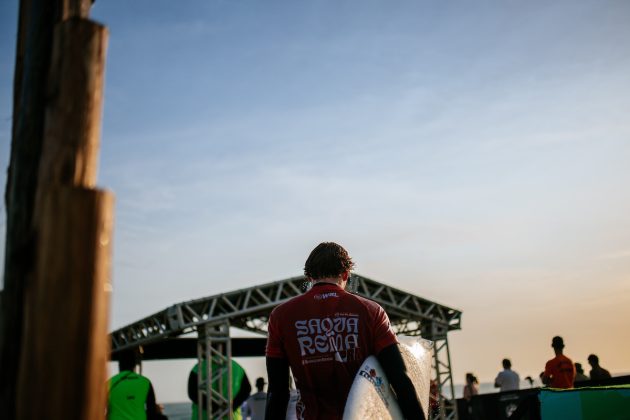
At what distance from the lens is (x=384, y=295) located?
15.7 meters

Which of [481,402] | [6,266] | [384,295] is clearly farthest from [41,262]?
[384,295]

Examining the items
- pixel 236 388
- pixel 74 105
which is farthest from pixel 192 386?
pixel 74 105

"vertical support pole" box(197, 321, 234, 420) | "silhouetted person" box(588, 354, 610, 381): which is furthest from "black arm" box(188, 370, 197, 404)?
"silhouetted person" box(588, 354, 610, 381)

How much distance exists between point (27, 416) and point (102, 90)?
959 mm

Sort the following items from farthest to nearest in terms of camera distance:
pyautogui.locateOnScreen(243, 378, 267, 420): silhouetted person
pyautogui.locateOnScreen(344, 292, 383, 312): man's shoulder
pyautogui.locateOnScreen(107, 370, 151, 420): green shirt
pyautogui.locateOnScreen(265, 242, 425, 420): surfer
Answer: pyautogui.locateOnScreen(243, 378, 267, 420): silhouetted person → pyautogui.locateOnScreen(107, 370, 151, 420): green shirt → pyautogui.locateOnScreen(344, 292, 383, 312): man's shoulder → pyautogui.locateOnScreen(265, 242, 425, 420): surfer

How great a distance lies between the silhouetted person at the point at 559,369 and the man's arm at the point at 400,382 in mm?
6071

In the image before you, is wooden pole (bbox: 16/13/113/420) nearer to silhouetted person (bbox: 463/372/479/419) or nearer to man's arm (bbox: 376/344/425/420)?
man's arm (bbox: 376/344/425/420)

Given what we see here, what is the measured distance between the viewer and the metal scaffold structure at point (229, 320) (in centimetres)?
1282

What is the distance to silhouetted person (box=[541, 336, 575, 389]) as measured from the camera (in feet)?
24.8

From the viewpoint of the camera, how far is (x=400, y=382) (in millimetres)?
2584

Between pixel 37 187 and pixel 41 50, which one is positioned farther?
pixel 41 50

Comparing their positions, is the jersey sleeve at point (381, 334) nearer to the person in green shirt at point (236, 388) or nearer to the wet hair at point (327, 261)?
the wet hair at point (327, 261)

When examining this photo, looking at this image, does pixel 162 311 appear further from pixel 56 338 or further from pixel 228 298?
pixel 56 338

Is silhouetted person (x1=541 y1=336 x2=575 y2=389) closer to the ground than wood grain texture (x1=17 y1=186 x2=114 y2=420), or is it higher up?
closer to the ground
